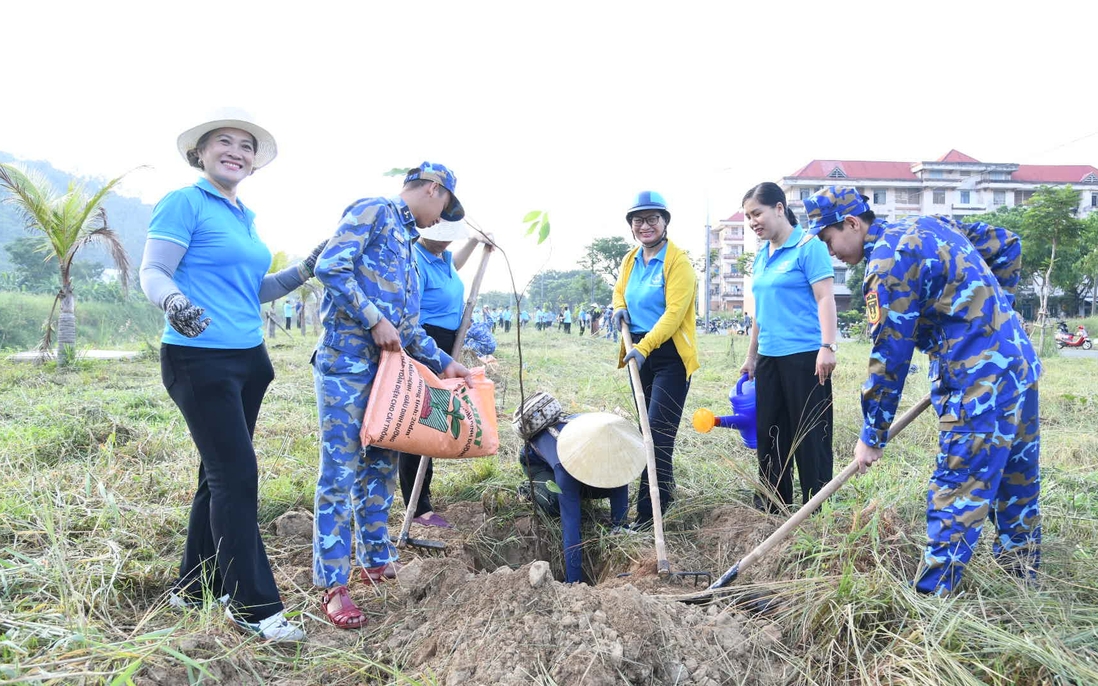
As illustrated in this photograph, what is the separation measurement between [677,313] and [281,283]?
1.80 meters

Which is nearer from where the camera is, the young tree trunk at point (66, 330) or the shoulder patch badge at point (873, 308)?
the shoulder patch badge at point (873, 308)

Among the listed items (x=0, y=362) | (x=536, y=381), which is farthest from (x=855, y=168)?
(x=0, y=362)

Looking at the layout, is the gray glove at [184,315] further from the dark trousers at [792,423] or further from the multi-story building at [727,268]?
the multi-story building at [727,268]

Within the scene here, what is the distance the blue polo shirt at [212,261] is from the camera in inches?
78.4

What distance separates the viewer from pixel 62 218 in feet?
30.4

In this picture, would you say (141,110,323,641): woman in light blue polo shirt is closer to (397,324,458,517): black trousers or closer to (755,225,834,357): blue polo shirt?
(397,324,458,517): black trousers

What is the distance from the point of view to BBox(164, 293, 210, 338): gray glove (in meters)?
1.84

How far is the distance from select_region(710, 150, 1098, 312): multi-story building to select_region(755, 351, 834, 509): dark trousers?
159 feet

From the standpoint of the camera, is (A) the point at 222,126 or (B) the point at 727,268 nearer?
(A) the point at 222,126

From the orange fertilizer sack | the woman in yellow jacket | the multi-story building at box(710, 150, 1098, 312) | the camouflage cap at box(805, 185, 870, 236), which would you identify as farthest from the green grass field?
the multi-story building at box(710, 150, 1098, 312)

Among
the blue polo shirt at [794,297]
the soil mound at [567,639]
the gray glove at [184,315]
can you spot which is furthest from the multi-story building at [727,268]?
the gray glove at [184,315]

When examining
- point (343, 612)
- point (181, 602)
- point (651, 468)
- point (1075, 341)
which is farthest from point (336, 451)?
point (1075, 341)

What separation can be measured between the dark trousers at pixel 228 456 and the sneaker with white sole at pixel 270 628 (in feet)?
0.09

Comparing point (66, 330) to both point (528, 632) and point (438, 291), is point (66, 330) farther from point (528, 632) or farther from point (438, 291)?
point (528, 632)
